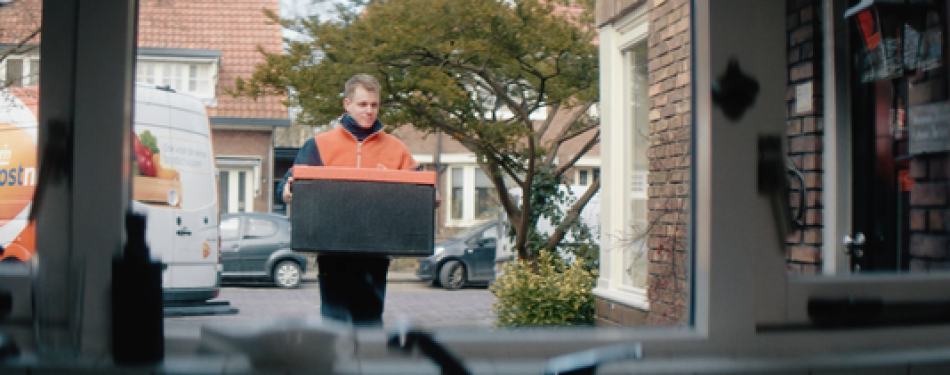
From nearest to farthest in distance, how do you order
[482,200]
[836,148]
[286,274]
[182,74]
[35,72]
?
[35,72], [836,148], [182,74], [286,274], [482,200]

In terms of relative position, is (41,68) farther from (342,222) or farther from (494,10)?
(494,10)

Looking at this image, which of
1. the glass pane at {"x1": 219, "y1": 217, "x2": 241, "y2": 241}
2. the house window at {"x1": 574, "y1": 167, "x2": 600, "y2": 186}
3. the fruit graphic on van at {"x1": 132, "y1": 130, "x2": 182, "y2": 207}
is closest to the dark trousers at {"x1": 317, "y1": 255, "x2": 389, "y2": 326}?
the fruit graphic on van at {"x1": 132, "y1": 130, "x2": 182, "y2": 207}

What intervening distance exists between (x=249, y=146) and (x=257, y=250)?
2.41 m

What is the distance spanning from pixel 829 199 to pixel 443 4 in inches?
174

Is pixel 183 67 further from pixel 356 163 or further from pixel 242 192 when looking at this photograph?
pixel 242 192

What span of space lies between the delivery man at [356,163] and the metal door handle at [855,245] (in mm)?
1959

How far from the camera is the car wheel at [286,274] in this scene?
1065 centimetres

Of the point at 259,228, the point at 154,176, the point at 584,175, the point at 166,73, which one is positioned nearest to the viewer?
the point at 154,176

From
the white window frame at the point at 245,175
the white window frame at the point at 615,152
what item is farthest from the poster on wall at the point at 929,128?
the white window frame at the point at 245,175

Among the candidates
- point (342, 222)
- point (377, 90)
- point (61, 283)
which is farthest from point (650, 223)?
point (61, 283)

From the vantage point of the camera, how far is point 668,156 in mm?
4797

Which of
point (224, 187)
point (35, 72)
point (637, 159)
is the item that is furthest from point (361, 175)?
point (224, 187)

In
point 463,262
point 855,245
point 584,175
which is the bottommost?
point 463,262

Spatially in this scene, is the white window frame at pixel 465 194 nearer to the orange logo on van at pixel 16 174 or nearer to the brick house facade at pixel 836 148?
the brick house facade at pixel 836 148
